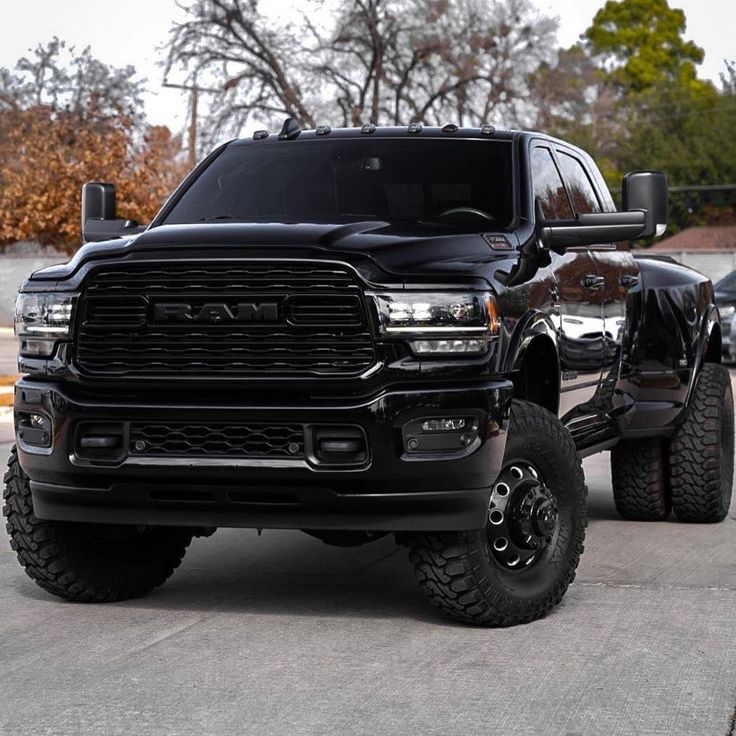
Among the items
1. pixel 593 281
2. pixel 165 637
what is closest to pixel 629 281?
pixel 593 281

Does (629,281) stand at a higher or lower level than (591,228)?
lower

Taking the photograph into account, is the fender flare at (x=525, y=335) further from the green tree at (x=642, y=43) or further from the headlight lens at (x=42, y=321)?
the green tree at (x=642, y=43)

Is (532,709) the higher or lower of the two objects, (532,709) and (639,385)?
the lower

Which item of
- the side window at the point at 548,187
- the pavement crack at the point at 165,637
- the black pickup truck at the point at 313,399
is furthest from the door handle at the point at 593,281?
the pavement crack at the point at 165,637

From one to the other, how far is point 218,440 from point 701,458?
151 inches

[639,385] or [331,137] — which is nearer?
[331,137]

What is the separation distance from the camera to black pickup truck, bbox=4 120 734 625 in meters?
5.93

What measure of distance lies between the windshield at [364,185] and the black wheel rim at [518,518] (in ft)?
4.06

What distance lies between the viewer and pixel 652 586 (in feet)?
23.9

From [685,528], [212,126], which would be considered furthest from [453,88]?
[685,528]

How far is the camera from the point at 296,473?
591cm

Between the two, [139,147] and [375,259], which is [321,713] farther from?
[139,147]

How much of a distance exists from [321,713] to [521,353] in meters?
1.97

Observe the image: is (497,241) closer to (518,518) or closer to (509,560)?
(518,518)
